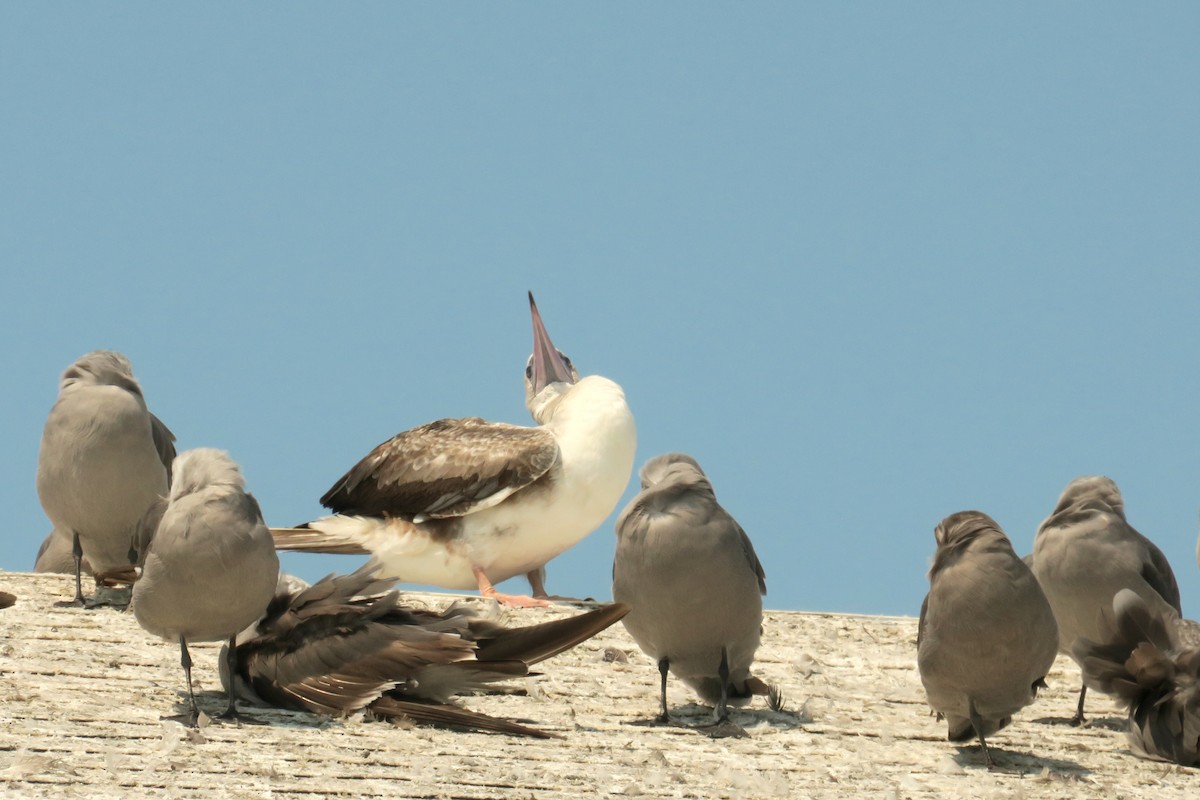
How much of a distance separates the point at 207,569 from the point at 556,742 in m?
1.72

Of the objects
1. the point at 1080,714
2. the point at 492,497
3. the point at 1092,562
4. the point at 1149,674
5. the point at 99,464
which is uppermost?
the point at 99,464

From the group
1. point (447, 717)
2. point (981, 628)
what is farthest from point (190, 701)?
point (981, 628)

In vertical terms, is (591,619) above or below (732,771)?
above

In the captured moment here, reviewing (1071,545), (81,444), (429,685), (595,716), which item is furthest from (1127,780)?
(81,444)

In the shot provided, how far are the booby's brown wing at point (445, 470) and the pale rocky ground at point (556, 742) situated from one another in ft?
9.25

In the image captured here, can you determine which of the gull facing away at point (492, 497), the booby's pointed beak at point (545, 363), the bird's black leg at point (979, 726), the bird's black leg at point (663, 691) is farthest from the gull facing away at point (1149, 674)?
→ the booby's pointed beak at point (545, 363)

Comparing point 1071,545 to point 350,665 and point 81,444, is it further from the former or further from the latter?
point 81,444

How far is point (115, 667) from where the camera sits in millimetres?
9016

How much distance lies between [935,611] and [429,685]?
92.2 inches

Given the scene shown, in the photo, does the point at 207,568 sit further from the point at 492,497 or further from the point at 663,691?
the point at 492,497

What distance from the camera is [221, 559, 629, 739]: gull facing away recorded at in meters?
8.12

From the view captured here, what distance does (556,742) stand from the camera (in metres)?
8.00

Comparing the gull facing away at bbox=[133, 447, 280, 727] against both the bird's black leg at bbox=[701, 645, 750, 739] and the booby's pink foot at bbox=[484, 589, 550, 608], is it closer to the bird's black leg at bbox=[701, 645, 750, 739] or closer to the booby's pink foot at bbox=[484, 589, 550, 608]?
the bird's black leg at bbox=[701, 645, 750, 739]

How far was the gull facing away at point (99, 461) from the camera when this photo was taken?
11055 mm
